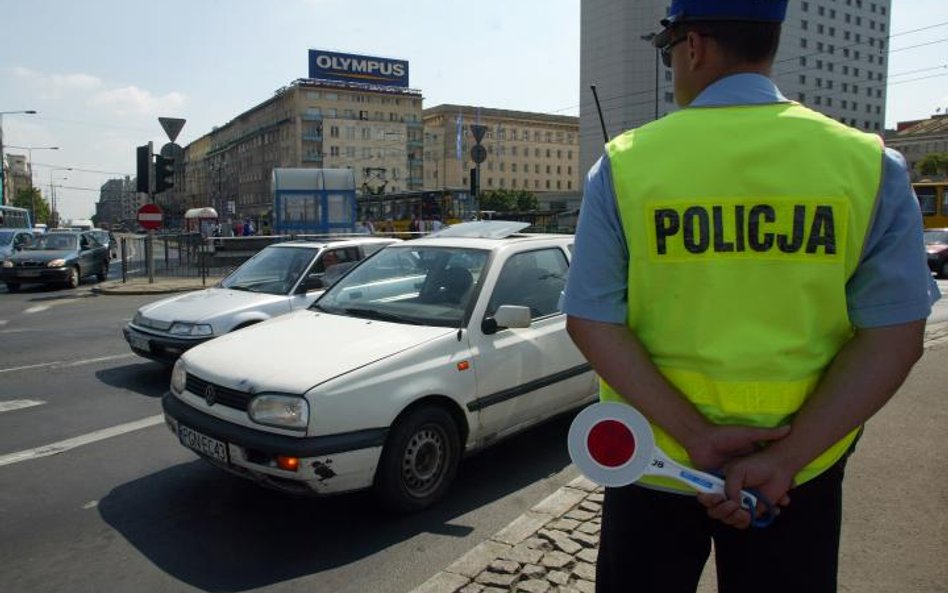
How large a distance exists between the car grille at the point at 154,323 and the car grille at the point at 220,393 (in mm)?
3153

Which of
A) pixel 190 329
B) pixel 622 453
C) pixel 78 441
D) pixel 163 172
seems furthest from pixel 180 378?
pixel 163 172

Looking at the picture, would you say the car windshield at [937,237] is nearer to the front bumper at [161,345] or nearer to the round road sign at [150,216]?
the round road sign at [150,216]

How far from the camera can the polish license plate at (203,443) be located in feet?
12.9

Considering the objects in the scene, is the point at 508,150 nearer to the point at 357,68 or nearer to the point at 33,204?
the point at 357,68

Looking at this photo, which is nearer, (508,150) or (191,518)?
(191,518)

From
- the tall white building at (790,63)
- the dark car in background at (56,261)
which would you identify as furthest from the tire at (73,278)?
the tall white building at (790,63)

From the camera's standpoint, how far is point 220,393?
13.4 ft

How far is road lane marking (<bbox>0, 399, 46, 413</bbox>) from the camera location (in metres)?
6.50

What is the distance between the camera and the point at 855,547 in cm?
328

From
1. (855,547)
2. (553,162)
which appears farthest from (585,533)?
(553,162)

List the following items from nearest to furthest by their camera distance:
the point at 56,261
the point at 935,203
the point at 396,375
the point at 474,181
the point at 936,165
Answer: the point at 396,375
the point at 56,261
the point at 474,181
the point at 935,203
the point at 936,165

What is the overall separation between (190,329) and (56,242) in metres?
15.8

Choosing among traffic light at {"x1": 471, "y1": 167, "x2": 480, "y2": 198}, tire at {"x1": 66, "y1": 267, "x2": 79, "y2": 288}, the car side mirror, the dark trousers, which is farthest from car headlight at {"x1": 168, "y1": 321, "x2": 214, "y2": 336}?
tire at {"x1": 66, "y1": 267, "x2": 79, "y2": 288}

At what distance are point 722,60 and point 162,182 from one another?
18.1m
